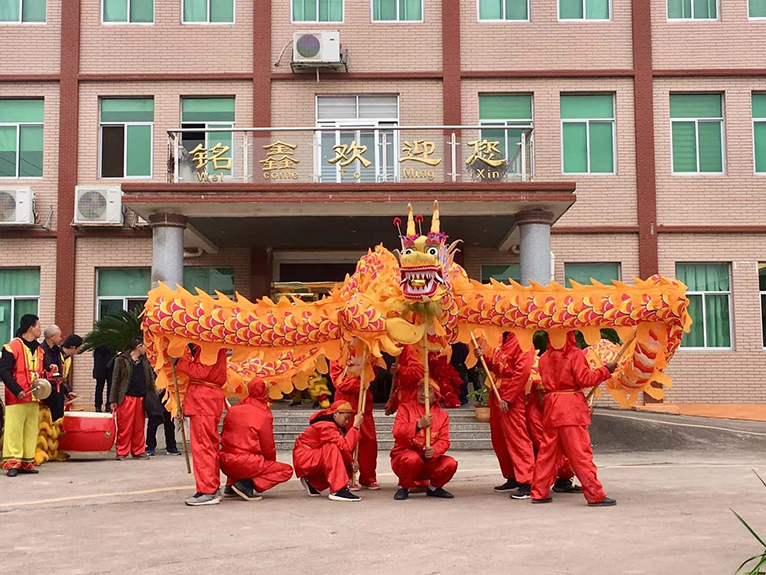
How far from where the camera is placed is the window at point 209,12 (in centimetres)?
1844

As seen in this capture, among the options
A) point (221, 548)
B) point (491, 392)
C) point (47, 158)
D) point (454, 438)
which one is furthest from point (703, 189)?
point (221, 548)

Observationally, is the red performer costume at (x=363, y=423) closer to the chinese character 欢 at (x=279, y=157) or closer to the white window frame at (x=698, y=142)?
the chinese character 欢 at (x=279, y=157)

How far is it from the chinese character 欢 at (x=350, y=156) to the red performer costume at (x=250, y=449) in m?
7.02

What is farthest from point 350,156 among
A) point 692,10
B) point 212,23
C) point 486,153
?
point 692,10

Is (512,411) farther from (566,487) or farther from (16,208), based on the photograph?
(16,208)

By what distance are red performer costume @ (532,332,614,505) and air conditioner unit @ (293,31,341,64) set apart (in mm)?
11423

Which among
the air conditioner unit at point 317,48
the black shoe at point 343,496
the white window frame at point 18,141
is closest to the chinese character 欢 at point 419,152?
the air conditioner unit at point 317,48

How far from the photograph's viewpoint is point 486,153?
48.5ft

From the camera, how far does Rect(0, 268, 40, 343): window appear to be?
1777 cm

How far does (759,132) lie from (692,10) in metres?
2.96

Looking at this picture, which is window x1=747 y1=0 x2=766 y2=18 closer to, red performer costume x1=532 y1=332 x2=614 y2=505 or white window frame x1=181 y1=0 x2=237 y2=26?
white window frame x1=181 y1=0 x2=237 y2=26

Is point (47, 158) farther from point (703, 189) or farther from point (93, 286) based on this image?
point (703, 189)

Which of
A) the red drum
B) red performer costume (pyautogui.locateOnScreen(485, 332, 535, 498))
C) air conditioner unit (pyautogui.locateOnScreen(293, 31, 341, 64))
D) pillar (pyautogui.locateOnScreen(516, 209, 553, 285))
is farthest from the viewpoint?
air conditioner unit (pyautogui.locateOnScreen(293, 31, 341, 64))

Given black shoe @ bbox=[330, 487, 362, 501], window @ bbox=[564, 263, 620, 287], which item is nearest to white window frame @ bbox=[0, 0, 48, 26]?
window @ bbox=[564, 263, 620, 287]
